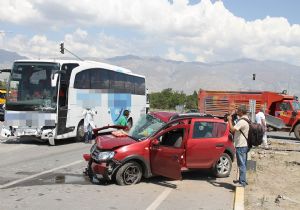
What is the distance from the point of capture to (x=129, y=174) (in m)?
10.4

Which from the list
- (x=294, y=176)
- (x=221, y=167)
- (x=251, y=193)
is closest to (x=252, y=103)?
(x=294, y=176)

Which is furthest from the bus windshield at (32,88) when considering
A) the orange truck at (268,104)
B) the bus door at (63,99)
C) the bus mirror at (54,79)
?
the orange truck at (268,104)

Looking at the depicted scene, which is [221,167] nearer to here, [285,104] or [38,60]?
[38,60]

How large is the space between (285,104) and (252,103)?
11.4 m

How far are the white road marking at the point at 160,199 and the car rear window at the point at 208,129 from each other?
1681 mm

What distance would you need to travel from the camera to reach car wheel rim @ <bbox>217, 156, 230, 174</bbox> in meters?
11.8

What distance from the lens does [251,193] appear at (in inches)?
396

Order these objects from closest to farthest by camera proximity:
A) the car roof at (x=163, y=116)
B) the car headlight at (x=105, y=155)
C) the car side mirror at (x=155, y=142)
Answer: the car headlight at (x=105, y=155), the car side mirror at (x=155, y=142), the car roof at (x=163, y=116)

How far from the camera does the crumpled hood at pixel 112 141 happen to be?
10301mm

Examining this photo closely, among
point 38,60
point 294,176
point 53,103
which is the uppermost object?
point 38,60

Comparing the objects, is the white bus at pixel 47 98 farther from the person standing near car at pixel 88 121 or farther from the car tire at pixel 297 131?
the car tire at pixel 297 131

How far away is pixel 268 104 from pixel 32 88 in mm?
17453

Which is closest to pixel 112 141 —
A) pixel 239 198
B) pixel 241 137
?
pixel 241 137

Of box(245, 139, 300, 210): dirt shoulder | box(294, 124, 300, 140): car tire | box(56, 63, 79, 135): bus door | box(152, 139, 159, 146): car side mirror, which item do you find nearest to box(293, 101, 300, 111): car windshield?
box(294, 124, 300, 140): car tire
